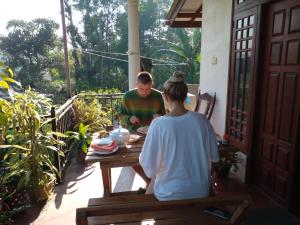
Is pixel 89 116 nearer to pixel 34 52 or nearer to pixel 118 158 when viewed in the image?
pixel 118 158

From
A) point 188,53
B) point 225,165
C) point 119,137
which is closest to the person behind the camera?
point 119,137

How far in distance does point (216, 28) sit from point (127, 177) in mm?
2662

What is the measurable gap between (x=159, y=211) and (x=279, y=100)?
1.85 meters

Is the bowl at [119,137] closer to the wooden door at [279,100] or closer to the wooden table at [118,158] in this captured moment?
the wooden table at [118,158]

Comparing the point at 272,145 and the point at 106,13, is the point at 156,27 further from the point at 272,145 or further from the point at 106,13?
the point at 272,145

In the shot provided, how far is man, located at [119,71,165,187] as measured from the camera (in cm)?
266

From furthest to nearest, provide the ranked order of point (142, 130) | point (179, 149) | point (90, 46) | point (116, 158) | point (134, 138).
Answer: point (90, 46) → point (142, 130) → point (134, 138) → point (116, 158) → point (179, 149)

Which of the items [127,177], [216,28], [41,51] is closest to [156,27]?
[41,51]

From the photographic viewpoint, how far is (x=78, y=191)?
121 inches

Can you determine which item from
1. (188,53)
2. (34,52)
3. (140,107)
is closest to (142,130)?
(140,107)

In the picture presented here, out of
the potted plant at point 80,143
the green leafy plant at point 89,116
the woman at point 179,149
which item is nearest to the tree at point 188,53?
the green leafy plant at point 89,116

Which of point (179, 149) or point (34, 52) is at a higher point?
point (34, 52)

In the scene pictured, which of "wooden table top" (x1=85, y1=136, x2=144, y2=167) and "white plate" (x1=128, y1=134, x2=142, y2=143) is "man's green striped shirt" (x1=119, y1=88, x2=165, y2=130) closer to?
"white plate" (x1=128, y1=134, x2=142, y2=143)

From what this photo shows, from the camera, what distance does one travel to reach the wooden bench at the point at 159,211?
113 cm
